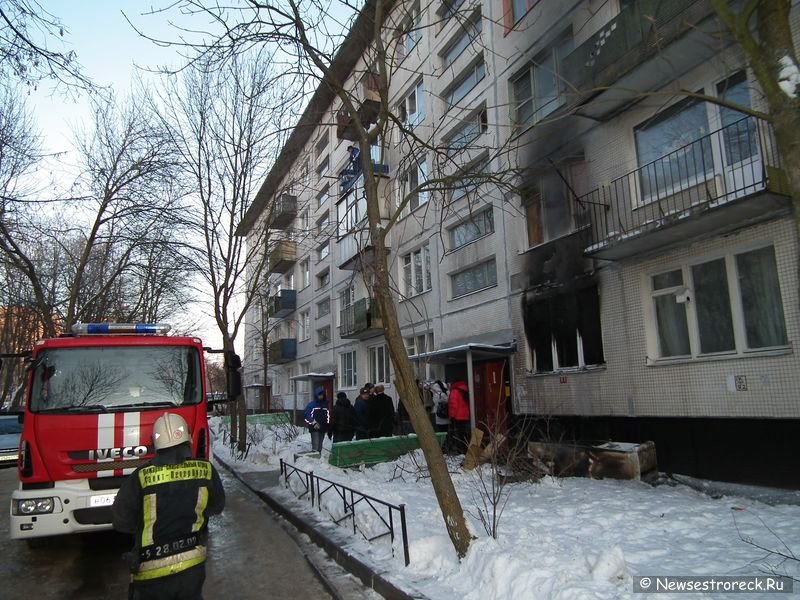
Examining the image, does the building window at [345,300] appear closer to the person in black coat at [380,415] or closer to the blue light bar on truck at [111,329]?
the person in black coat at [380,415]

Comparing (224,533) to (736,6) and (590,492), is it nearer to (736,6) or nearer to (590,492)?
(590,492)

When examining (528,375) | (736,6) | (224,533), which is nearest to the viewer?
(224,533)

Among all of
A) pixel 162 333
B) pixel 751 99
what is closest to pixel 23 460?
pixel 162 333

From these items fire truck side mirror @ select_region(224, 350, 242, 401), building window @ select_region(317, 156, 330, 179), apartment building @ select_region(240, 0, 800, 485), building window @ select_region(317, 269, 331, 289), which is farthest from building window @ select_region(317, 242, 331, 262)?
fire truck side mirror @ select_region(224, 350, 242, 401)

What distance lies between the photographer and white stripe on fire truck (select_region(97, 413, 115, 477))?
6.01 metres

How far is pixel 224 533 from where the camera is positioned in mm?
7512

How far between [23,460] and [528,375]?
32.2ft

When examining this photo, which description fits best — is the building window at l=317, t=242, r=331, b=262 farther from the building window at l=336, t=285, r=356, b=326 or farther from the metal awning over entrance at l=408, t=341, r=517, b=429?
the metal awning over entrance at l=408, t=341, r=517, b=429

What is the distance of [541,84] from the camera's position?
13.1m

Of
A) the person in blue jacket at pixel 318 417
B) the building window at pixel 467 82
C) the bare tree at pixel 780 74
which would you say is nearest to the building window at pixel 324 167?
the building window at pixel 467 82

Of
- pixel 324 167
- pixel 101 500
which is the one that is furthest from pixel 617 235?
pixel 324 167

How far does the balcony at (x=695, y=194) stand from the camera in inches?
303

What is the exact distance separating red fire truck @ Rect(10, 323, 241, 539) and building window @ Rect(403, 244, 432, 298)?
1058cm

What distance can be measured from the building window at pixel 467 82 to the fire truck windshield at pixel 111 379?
11364 millimetres
